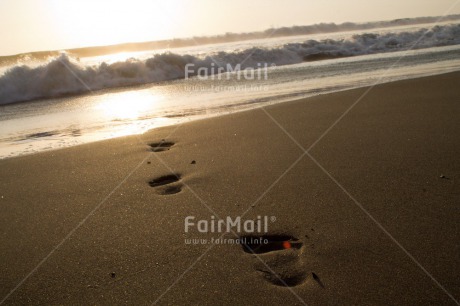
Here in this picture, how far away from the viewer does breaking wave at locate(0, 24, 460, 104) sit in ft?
44.0

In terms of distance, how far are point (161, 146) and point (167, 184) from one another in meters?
1.44

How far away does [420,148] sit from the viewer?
4.30 meters

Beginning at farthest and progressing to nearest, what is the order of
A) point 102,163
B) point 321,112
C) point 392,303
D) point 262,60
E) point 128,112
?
point 262,60
point 128,112
point 321,112
point 102,163
point 392,303

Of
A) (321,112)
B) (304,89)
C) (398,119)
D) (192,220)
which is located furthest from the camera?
(304,89)

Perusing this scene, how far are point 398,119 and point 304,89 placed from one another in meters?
4.33

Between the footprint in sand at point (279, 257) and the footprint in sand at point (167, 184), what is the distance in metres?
1.10

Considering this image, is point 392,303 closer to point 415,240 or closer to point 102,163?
point 415,240

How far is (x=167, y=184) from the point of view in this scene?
12.7 ft

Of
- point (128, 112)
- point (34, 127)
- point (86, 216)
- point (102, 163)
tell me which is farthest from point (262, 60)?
point (86, 216)

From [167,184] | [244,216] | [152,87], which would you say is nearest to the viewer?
[244,216]

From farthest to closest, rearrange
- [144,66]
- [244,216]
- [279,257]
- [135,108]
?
[144,66]
[135,108]
[244,216]
[279,257]

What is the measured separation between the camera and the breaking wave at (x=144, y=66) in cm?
1342

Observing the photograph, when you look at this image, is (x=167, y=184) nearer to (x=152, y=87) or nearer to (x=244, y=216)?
(x=244, y=216)

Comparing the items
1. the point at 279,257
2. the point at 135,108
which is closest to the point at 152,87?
the point at 135,108
